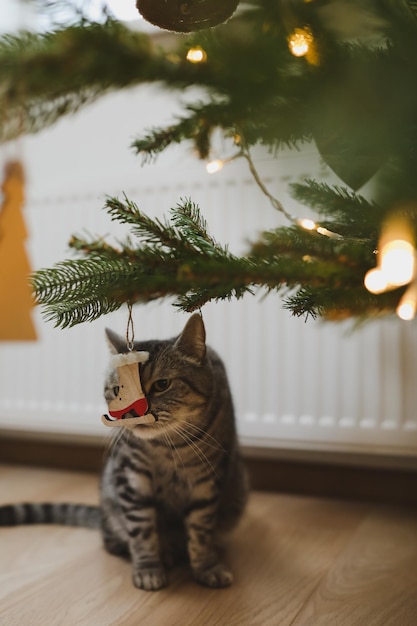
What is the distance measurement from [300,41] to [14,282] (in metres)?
1.18

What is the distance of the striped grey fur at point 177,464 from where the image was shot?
3.12 feet

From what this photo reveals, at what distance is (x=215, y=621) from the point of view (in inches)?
35.1

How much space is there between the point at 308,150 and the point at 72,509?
0.95 meters

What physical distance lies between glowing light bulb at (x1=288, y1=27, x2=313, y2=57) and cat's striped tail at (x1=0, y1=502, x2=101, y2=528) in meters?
1.03

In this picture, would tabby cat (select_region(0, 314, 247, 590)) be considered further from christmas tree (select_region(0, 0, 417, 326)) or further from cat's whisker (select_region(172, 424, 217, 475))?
christmas tree (select_region(0, 0, 417, 326))

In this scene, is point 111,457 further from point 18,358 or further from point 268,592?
point 18,358

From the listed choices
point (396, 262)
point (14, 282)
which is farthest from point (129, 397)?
point (14, 282)

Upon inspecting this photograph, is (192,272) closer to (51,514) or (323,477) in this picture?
(51,514)

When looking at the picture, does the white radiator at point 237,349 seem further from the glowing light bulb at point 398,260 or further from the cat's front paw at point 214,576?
the glowing light bulb at point 398,260

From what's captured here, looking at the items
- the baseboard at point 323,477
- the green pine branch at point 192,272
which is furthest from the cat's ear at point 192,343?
the baseboard at point 323,477

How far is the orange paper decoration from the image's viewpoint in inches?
62.3

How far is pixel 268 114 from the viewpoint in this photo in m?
0.54

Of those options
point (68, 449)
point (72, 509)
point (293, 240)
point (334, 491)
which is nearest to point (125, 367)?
point (293, 240)

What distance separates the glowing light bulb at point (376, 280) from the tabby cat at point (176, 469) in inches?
17.8
